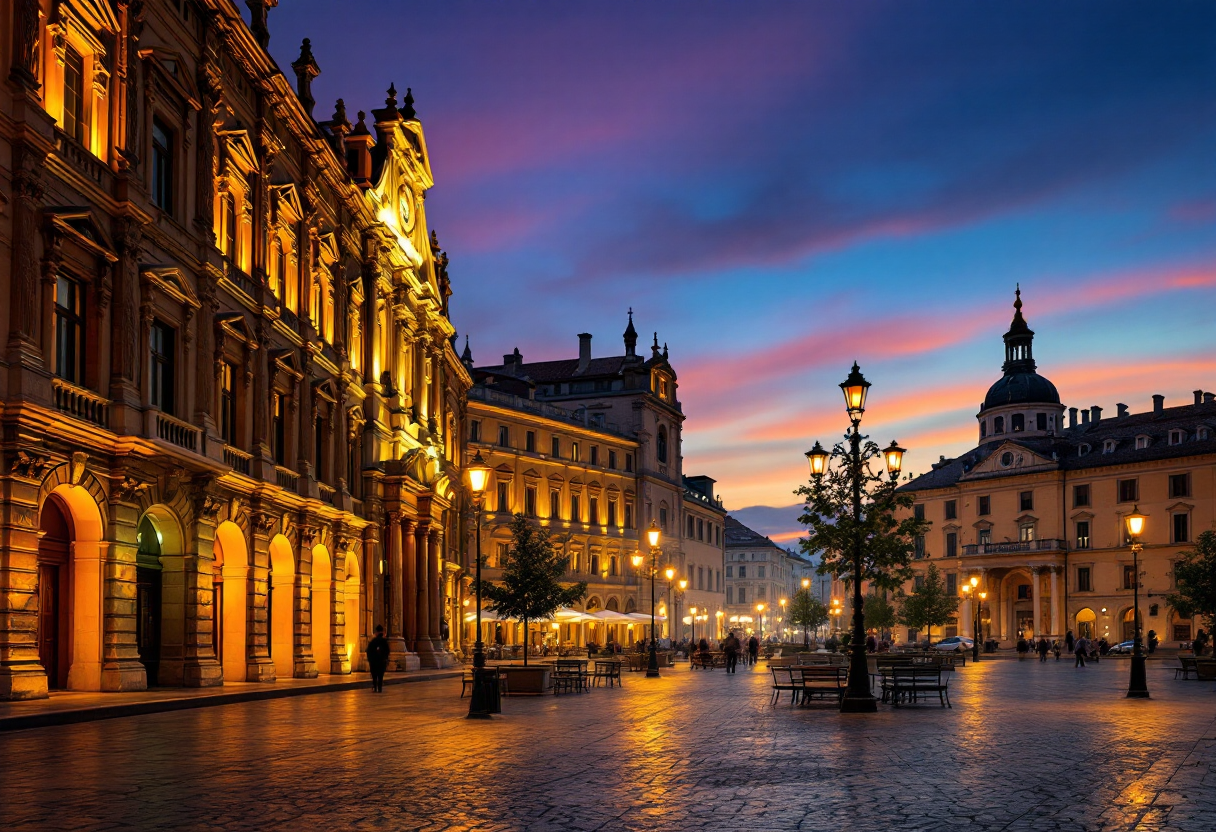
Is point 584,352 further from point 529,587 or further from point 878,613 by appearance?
point 529,587

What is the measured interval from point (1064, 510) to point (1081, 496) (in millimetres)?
1788

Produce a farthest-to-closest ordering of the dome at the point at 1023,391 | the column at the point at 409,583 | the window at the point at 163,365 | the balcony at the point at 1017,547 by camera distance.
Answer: the dome at the point at 1023,391 < the balcony at the point at 1017,547 < the column at the point at 409,583 < the window at the point at 163,365

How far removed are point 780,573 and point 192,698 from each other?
518ft

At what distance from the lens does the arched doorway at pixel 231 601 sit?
108ft

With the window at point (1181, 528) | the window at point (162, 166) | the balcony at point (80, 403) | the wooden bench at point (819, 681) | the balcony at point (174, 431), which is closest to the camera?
the balcony at point (80, 403)

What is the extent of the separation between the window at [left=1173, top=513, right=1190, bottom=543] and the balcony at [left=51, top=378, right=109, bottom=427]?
8617 centimetres

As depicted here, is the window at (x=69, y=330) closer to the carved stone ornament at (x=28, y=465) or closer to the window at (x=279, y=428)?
the carved stone ornament at (x=28, y=465)

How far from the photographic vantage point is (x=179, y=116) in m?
30.2

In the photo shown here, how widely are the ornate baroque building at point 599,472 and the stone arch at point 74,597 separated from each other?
56.6m

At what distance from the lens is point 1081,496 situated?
103188 mm

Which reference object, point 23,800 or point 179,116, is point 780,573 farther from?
point 23,800

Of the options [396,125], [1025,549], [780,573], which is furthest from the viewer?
[780,573]

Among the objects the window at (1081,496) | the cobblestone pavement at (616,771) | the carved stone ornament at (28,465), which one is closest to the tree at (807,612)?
the window at (1081,496)

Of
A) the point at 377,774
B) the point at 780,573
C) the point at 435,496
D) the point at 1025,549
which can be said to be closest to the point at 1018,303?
the point at 1025,549
